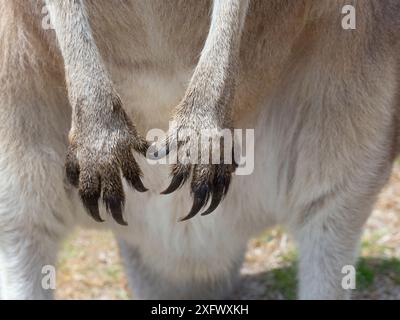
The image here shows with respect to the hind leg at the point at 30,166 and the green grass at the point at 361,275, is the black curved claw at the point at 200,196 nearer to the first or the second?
the hind leg at the point at 30,166

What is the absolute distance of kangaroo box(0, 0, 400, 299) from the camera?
292cm

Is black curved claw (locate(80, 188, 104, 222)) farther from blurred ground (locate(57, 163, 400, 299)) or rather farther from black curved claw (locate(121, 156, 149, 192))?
blurred ground (locate(57, 163, 400, 299))

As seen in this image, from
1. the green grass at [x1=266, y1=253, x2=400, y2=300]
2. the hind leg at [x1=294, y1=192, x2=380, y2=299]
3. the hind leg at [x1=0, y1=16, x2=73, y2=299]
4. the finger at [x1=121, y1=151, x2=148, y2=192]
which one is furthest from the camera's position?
the green grass at [x1=266, y1=253, x2=400, y2=300]

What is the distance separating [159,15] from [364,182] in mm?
970

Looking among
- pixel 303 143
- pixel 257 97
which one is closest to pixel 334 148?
pixel 303 143

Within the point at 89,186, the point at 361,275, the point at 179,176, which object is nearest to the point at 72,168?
the point at 89,186

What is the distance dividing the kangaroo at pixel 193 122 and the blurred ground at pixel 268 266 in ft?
2.47

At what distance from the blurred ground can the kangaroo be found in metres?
0.75

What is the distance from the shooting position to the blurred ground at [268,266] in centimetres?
441

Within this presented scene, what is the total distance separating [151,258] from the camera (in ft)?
12.9

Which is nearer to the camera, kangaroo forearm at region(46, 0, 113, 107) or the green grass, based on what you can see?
kangaroo forearm at region(46, 0, 113, 107)

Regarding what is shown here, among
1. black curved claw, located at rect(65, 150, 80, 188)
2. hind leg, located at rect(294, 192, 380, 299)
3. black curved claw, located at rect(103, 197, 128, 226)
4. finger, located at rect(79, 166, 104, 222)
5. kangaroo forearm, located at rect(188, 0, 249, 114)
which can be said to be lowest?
hind leg, located at rect(294, 192, 380, 299)

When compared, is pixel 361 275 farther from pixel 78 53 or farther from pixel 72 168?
pixel 78 53

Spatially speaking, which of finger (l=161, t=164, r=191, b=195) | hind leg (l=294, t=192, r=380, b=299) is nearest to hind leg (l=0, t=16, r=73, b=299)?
finger (l=161, t=164, r=191, b=195)
